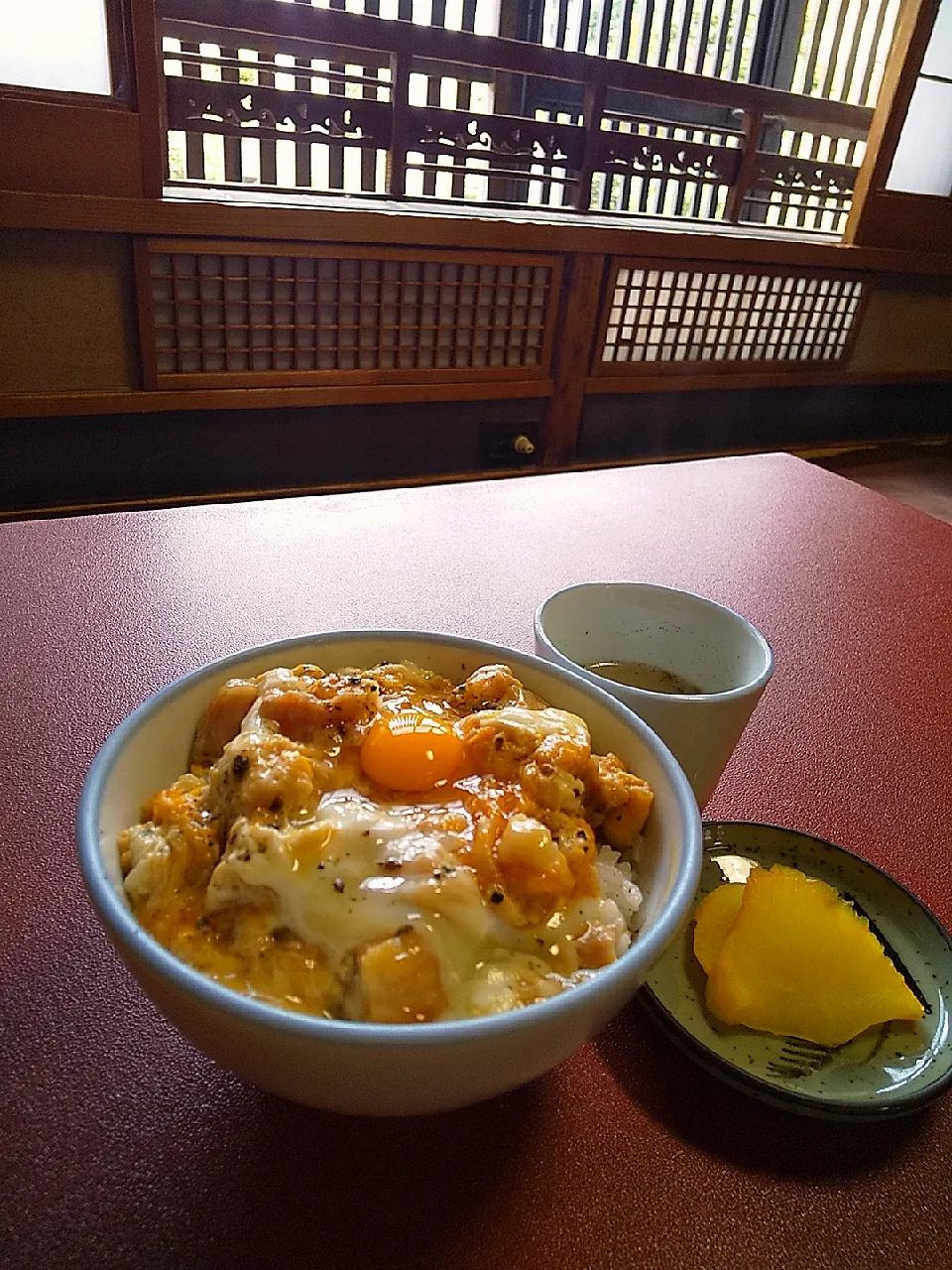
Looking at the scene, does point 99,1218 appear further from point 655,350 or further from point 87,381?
point 655,350

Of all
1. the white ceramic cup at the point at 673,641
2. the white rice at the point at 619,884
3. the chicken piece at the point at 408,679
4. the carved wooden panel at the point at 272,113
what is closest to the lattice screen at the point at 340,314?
the carved wooden panel at the point at 272,113

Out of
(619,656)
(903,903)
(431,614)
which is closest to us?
(903,903)

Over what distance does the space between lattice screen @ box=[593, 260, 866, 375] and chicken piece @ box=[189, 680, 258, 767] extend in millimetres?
3376

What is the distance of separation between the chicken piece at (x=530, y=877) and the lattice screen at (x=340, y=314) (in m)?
2.67

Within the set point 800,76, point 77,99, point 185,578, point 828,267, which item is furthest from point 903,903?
point 800,76

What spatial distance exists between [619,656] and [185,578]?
0.66 meters

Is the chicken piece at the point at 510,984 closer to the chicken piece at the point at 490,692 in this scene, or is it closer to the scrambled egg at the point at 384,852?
the scrambled egg at the point at 384,852

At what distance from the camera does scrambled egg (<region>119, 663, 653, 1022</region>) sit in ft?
1.64

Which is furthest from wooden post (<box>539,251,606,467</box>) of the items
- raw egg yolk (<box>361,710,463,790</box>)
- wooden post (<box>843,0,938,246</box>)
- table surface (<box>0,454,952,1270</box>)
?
raw egg yolk (<box>361,710,463,790</box>)

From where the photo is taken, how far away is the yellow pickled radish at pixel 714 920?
2.22ft

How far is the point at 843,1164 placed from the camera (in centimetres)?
58

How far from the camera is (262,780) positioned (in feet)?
1.82

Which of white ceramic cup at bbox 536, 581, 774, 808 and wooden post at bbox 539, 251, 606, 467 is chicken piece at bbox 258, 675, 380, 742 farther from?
wooden post at bbox 539, 251, 606, 467

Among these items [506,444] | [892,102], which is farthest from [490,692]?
[892,102]
